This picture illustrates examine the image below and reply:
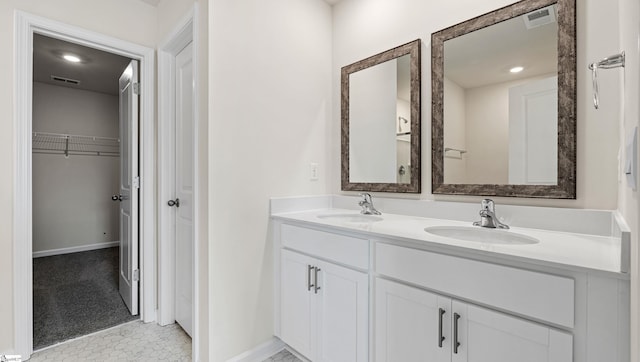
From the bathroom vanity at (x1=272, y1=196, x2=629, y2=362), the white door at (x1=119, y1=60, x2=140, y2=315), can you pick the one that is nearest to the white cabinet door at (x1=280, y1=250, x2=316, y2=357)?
the bathroom vanity at (x1=272, y1=196, x2=629, y2=362)

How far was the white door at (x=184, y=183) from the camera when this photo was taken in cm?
203

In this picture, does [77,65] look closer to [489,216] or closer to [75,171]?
[75,171]

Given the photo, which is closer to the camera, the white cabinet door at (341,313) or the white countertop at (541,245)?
the white countertop at (541,245)

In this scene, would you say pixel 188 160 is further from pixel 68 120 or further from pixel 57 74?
pixel 68 120

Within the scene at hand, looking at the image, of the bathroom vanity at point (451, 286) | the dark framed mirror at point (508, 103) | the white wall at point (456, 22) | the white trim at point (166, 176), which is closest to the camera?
the bathroom vanity at point (451, 286)

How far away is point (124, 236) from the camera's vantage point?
2.54 m

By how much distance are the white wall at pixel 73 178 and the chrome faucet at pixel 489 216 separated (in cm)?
512

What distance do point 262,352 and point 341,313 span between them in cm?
68

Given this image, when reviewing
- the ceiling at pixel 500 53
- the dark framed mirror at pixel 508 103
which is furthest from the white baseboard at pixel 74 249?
the ceiling at pixel 500 53

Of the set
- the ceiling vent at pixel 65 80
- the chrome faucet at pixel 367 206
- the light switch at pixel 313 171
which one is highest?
the ceiling vent at pixel 65 80

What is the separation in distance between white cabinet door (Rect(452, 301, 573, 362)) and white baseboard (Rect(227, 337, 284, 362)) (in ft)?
3.80

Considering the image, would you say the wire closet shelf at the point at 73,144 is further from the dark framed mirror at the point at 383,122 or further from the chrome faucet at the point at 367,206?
the chrome faucet at the point at 367,206

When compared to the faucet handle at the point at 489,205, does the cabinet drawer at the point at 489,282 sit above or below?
below
